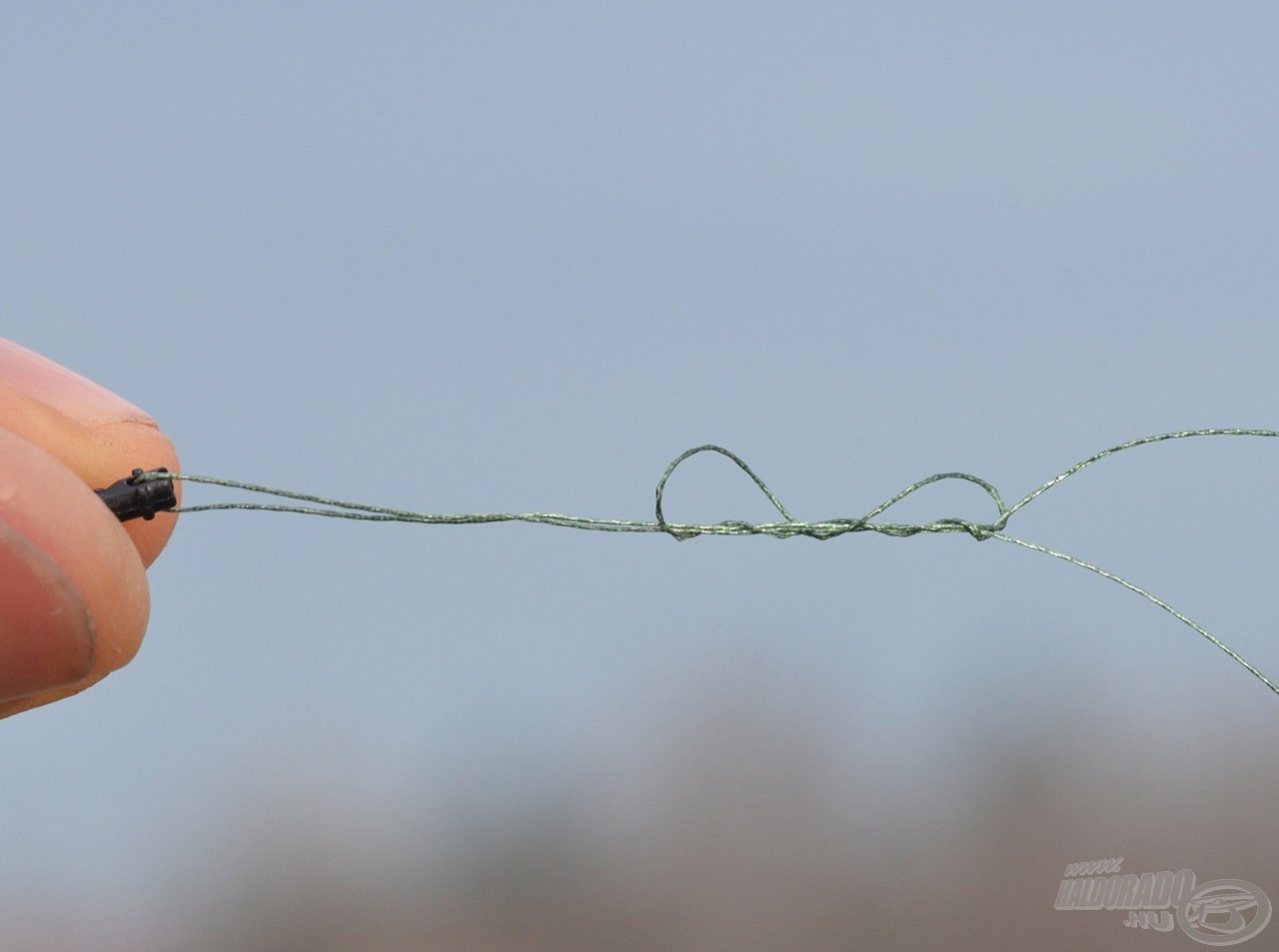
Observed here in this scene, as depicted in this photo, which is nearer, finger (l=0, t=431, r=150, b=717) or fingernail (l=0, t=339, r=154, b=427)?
finger (l=0, t=431, r=150, b=717)

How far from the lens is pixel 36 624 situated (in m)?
2.82

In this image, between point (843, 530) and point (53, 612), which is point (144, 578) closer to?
point (53, 612)

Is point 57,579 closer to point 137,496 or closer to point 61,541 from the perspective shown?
point 61,541

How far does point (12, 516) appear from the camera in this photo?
2.72m

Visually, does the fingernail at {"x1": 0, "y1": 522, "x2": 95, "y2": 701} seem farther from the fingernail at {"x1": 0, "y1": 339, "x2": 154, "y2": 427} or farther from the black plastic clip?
the fingernail at {"x1": 0, "y1": 339, "x2": 154, "y2": 427}

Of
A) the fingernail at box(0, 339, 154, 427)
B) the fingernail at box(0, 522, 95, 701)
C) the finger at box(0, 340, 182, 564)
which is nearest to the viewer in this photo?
the fingernail at box(0, 522, 95, 701)

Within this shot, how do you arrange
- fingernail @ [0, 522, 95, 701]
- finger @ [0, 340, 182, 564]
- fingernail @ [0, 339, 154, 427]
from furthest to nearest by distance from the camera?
fingernail @ [0, 339, 154, 427] < finger @ [0, 340, 182, 564] < fingernail @ [0, 522, 95, 701]

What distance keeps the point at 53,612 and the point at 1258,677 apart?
2.78 meters

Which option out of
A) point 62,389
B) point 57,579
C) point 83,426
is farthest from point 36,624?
point 62,389

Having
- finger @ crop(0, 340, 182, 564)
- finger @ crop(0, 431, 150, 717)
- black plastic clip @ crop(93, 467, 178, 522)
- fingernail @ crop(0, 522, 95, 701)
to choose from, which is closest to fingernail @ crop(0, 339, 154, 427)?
finger @ crop(0, 340, 182, 564)

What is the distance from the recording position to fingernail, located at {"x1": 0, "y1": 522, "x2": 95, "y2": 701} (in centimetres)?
274

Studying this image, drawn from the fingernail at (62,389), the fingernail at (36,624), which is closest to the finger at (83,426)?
the fingernail at (62,389)

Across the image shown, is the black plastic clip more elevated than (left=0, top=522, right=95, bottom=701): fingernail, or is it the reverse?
the black plastic clip

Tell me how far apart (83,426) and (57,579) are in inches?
20.2
